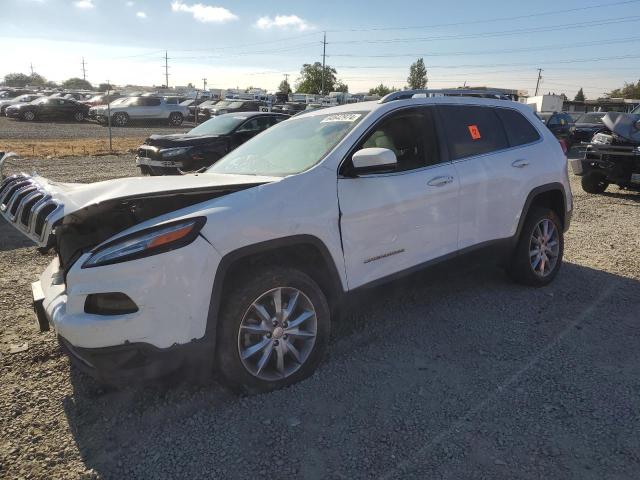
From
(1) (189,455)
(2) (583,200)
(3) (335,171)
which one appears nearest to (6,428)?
(1) (189,455)

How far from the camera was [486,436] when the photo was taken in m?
2.68

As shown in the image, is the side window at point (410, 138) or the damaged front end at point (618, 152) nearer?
the side window at point (410, 138)

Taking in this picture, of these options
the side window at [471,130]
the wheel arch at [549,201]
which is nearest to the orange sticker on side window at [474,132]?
the side window at [471,130]

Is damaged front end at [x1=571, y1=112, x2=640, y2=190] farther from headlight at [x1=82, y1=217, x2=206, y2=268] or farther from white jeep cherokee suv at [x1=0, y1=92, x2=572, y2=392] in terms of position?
headlight at [x1=82, y1=217, x2=206, y2=268]

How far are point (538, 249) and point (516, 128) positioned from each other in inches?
46.3

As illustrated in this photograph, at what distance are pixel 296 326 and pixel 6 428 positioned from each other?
66.5 inches

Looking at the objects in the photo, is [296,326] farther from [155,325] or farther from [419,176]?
[419,176]

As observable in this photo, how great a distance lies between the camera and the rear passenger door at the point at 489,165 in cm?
407

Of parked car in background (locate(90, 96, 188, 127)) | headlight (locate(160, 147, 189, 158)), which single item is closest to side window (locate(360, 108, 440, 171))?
headlight (locate(160, 147, 189, 158))

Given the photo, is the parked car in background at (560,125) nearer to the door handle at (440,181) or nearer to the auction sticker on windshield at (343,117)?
the door handle at (440,181)

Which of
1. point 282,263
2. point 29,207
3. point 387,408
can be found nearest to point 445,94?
point 282,263

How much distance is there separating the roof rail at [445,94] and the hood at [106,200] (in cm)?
137

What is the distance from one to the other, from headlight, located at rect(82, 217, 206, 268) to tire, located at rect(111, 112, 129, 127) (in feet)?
102

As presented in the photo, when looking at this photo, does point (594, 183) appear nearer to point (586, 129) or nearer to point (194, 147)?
point (194, 147)
